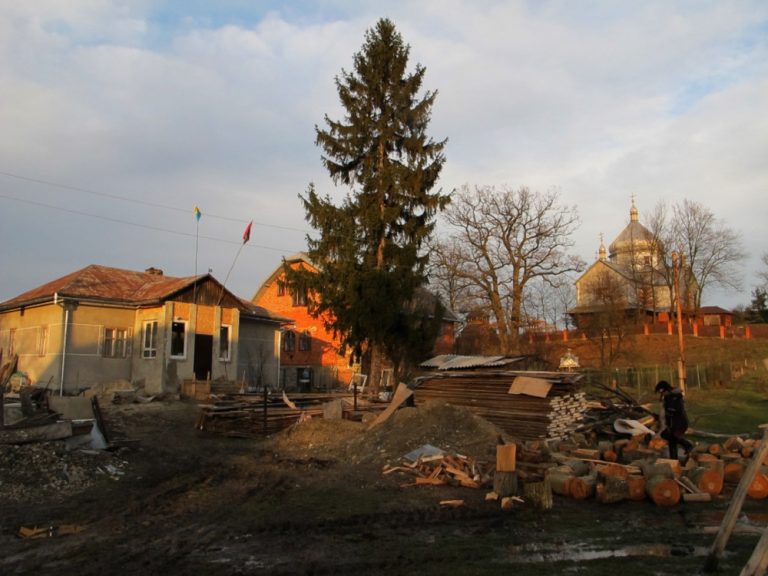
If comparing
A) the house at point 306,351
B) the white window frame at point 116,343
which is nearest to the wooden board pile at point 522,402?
the white window frame at point 116,343

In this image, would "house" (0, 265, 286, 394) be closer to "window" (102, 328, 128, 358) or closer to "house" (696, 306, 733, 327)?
"window" (102, 328, 128, 358)

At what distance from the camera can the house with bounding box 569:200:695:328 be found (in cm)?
5019

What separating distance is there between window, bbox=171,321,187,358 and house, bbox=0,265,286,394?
4cm

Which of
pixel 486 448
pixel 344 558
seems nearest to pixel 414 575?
pixel 344 558

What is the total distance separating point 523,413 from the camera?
1673 cm

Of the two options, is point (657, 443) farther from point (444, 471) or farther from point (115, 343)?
point (115, 343)

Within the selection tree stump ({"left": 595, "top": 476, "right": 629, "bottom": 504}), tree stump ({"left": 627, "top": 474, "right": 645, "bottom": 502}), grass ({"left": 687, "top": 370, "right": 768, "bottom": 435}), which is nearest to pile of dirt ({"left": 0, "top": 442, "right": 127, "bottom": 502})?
tree stump ({"left": 595, "top": 476, "right": 629, "bottom": 504})

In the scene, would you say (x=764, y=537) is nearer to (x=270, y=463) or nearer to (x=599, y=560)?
(x=599, y=560)

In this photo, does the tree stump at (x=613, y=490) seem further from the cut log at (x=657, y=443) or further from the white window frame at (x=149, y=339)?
the white window frame at (x=149, y=339)

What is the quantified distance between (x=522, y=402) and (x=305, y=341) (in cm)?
2477

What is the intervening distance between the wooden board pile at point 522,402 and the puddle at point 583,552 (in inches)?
343

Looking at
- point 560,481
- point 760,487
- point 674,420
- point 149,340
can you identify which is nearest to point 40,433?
point 560,481

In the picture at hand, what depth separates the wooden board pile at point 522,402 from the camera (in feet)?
53.1

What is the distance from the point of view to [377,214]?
24.3 meters
